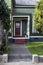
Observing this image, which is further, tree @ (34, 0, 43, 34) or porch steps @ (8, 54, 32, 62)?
tree @ (34, 0, 43, 34)

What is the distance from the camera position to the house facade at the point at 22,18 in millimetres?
21000

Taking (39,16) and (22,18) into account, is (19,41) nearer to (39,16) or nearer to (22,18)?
(22,18)

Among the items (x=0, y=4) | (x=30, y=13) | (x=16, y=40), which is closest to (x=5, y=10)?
(x=0, y=4)

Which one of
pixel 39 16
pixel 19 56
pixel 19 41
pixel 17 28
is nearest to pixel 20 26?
pixel 17 28

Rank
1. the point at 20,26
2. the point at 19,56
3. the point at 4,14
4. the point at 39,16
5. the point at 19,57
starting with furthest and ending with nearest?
the point at 20,26, the point at 39,16, the point at 4,14, the point at 19,56, the point at 19,57

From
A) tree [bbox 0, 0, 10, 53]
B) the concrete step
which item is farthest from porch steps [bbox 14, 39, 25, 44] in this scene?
the concrete step

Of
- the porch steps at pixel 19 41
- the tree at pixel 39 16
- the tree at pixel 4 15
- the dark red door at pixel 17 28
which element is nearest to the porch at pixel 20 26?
the dark red door at pixel 17 28

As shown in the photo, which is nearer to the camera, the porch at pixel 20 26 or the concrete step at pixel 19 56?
the concrete step at pixel 19 56

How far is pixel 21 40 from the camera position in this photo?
2028 centimetres

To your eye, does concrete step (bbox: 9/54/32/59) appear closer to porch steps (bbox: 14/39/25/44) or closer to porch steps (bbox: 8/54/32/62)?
porch steps (bbox: 8/54/32/62)

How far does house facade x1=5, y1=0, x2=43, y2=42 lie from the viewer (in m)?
21.0

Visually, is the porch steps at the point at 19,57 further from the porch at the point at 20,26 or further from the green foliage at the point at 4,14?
the porch at the point at 20,26

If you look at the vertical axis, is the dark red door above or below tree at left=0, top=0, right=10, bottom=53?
below

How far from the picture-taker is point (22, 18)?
22188 mm
